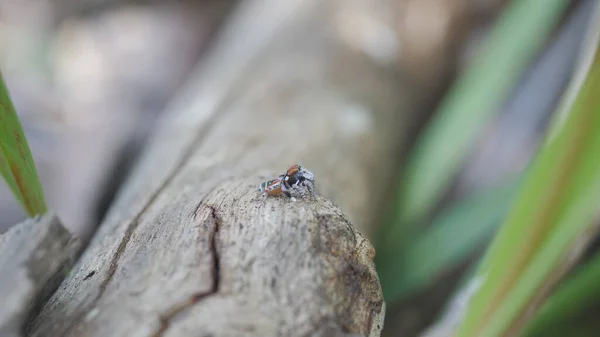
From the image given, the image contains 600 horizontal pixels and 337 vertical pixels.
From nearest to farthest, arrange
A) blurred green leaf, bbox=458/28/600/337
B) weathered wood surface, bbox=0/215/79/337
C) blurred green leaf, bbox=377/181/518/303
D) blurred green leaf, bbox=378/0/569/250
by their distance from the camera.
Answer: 1. weathered wood surface, bbox=0/215/79/337
2. blurred green leaf, bbox=458/28/600/337
3. blurred green leaf, bbox=377/181/518/303
4. blurred green leaf, bbox=378/0/569/250

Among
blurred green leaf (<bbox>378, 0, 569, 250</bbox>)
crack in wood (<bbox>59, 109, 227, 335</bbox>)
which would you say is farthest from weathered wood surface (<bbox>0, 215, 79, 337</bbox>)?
blurred green leaf (<bbox>378, 0, 569, 250</bbox>)

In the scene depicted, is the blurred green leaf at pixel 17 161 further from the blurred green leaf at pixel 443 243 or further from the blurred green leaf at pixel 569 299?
the blurred green leaf at pixel 569 299

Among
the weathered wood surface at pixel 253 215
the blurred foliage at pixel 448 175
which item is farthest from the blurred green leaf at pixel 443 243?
the weathered wood surface at pixel 253 215

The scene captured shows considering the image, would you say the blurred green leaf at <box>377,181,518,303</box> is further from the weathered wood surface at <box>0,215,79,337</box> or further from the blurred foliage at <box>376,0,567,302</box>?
the weathered wood surface at <box>0,215,79,337</box>

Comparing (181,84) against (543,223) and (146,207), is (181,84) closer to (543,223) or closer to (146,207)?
(146,207)

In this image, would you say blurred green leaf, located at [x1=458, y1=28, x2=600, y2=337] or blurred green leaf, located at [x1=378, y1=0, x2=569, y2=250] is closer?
blurred green leaf, located at [x1=458, y1=28, x2=600, y2=337]

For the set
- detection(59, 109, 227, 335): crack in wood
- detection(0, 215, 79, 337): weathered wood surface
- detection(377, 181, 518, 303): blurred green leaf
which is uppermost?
detection(0, 215, 79, 337): weathered wood surface
